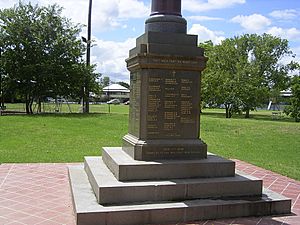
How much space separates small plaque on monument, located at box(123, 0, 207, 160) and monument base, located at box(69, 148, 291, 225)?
0.97 feet

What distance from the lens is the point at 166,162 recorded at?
5852 mm

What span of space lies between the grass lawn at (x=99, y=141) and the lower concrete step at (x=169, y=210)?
3015mm

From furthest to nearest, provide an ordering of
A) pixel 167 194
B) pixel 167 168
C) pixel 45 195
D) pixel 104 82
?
1. pixel 104 82
2. pixel 45 195
3. pixel 167 168
4. pixel 167 194

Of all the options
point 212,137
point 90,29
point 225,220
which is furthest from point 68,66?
→ point 225,220

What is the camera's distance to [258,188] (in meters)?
5.83

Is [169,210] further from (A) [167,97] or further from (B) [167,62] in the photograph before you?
(B) [167,62]

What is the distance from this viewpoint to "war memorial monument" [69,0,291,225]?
517 cm

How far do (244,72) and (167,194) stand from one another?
112 ft

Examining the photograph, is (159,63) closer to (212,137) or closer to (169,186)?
(169,186)

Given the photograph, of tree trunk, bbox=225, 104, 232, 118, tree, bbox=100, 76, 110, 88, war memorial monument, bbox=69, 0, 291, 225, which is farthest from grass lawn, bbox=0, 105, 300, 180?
tree trunk, bbox=225, 104, 232, 118

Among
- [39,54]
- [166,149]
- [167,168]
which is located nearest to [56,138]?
[166,149]

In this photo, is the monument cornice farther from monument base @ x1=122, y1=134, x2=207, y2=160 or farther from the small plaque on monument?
monument base @ x1=122, y1=134, x2=207, y2=160

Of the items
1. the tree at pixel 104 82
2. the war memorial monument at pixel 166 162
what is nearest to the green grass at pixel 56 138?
the war memorial monument at pixel 166 162

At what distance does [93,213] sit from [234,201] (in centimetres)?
210
